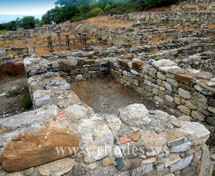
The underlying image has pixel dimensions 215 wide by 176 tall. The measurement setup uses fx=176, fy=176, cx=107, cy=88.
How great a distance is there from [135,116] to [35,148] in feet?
5.78

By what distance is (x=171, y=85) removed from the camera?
16.5 ft

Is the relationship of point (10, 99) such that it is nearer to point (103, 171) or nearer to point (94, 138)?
point (94, 138)

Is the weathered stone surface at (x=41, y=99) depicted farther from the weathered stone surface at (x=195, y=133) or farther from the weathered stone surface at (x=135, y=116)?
the weathered stone surface at (x=195, y=133)

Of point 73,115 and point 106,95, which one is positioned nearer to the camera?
point 73,115

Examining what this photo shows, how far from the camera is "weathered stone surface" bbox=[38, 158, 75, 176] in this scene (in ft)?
7.27

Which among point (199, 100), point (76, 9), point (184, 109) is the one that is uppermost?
Answer: point (76, 9)

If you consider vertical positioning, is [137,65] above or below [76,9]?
below

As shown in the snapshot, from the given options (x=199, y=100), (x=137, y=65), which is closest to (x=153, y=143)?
(x=199, y=100)

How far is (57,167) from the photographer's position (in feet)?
7.45

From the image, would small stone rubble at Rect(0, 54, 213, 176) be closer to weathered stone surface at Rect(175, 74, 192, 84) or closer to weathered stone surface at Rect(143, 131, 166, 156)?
weathered stone surface at Rect(143, 131, 166, 156)

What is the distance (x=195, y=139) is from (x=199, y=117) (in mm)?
1798

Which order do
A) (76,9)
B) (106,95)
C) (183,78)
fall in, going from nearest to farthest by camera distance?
(183,78) → (106,95) → (76,9)

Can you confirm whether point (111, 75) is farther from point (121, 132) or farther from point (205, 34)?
point (205, 34)

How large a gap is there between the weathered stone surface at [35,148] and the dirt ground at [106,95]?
2733mm
